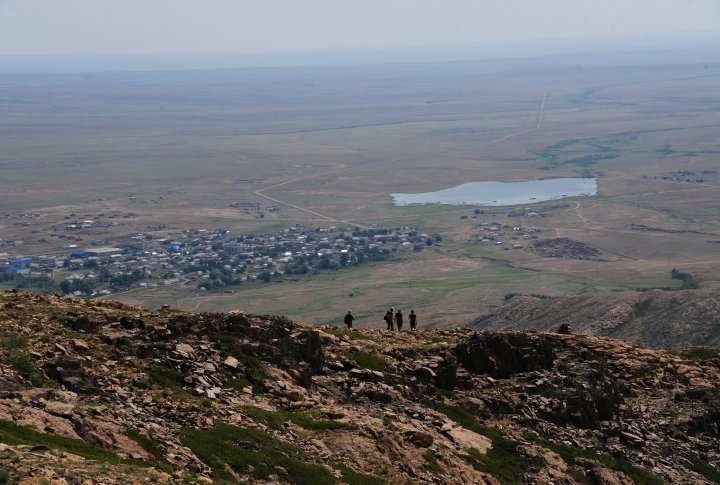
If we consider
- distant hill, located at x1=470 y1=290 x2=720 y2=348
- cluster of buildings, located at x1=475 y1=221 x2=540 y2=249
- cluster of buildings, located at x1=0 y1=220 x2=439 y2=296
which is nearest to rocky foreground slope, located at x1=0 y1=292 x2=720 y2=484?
distant hill, located at x1=470 y1=290 x2=720 y2=348

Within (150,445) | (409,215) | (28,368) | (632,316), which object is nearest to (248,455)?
(150,445)

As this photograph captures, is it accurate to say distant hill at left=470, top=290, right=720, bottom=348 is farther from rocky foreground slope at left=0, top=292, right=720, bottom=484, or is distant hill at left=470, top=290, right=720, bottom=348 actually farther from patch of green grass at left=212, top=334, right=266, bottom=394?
patch of green grass at left=212, top=334, right=266, bottom=394

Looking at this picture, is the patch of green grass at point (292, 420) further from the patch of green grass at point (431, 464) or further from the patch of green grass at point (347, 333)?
the patch of green grass at point (347, 333)

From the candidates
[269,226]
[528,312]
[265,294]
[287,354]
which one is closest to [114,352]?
[287,354]

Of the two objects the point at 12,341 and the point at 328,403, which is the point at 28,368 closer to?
the point at 12,341

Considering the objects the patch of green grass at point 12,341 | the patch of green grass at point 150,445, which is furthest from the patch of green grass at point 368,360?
the patch of green grass at point 150,445

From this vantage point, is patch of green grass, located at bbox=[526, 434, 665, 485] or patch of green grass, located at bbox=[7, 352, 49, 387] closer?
patch of green grass, located at bbox=[7, 352, 49, 387]
